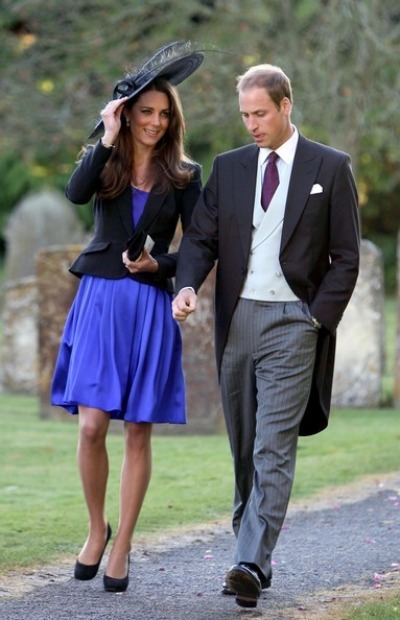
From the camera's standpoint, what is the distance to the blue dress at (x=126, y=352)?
5.31 meters

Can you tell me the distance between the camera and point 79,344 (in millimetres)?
5395

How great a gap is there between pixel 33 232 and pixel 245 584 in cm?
1264

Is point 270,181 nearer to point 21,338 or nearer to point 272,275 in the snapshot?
point 272,275

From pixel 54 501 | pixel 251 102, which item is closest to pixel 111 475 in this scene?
pixel 54 501

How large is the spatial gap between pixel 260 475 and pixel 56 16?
12414 millimetres

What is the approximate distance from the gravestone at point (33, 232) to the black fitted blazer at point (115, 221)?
37.7ft

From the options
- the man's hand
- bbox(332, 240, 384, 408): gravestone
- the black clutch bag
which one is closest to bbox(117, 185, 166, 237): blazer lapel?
the black clutch bag

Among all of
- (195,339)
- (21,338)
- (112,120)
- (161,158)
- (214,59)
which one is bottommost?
(21,338)

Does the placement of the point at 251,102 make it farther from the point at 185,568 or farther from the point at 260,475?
the point at 185,568

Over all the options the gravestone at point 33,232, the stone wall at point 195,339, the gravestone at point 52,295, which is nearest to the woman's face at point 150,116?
the stone wall at point 195,339

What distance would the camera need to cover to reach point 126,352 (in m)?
5.38

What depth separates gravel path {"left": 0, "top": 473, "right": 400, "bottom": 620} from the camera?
5.01 m

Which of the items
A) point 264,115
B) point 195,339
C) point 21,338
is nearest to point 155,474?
point 195,339

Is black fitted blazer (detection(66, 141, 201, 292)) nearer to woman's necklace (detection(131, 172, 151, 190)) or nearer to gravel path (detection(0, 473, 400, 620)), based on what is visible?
woman's necklace (detection(131, 172, 151, 190))
